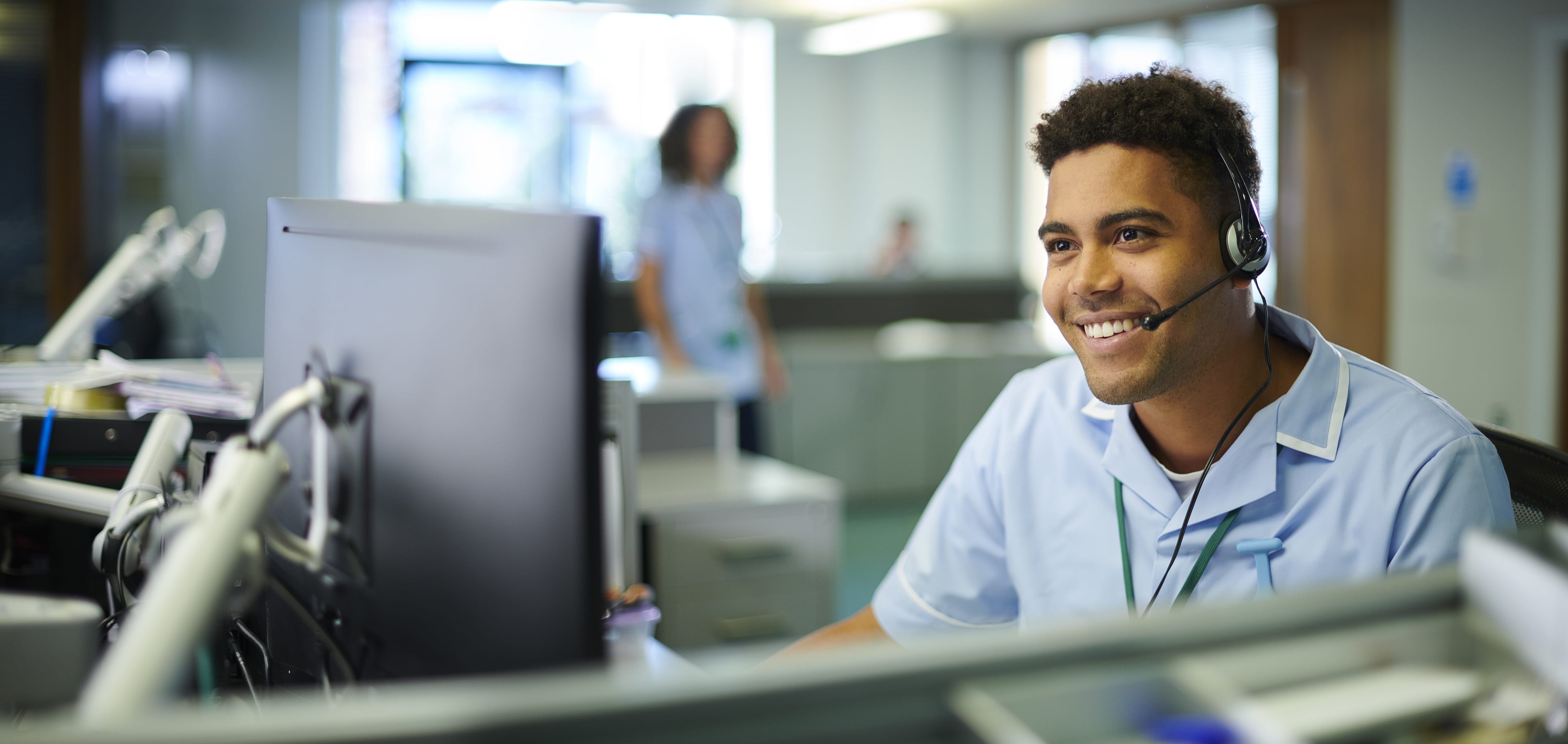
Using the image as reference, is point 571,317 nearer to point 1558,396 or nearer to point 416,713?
point 416,713

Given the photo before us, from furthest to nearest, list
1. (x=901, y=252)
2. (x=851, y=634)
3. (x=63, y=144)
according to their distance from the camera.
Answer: (x=901, y=252) → (x=63, y=144) → (x=851, y=634)

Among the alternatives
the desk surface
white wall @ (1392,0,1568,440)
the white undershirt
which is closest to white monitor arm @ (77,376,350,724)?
the white undershirt

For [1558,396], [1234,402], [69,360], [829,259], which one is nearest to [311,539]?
[1234,402]

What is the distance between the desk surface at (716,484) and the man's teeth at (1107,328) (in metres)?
1.27

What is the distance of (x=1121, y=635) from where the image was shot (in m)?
0.39

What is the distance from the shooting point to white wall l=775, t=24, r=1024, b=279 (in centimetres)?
850

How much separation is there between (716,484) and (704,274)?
4.35 ft

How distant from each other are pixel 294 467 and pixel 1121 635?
665 millimetres

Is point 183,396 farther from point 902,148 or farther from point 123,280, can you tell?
point 902,148

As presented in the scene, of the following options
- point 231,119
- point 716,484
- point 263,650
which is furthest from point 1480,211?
point 231,119

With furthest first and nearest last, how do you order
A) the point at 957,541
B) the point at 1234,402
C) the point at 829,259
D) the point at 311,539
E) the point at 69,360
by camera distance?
the point at 829,259 < the point at 69,360 < the point at 957,541 < the point at 1234,402 < the point at 311,539

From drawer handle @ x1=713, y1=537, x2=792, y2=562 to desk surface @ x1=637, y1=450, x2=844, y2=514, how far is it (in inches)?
3.2

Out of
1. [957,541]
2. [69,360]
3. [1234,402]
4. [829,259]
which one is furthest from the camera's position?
→ [829,259]

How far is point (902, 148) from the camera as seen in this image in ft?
28.1
